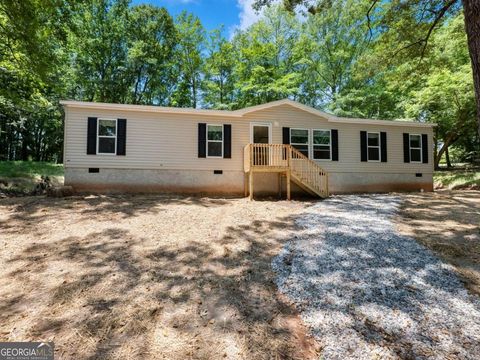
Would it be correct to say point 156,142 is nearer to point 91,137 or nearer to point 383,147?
point 91,137

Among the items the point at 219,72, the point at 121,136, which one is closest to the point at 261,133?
the point at 121,136

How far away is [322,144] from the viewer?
1183 centimetres

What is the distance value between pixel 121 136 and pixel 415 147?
1341 centimetres

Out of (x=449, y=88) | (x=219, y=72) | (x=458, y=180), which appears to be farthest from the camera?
(x=219, y=72)

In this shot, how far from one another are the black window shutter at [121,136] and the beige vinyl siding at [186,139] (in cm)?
14

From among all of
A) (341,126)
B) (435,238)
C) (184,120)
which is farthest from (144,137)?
(435,238)

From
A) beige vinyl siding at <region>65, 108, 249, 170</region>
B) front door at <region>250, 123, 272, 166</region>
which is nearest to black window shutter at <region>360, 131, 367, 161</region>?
front door at <region>250, 123, 272, 166</region>

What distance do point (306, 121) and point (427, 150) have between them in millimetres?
6405

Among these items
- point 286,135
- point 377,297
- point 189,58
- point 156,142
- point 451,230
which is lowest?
point 377,297

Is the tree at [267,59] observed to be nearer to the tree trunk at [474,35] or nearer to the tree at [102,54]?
the tree at [102,54]

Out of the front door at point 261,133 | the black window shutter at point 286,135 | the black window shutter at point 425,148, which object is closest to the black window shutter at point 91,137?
the front door at point 261,133

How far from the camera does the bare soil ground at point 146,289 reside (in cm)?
240

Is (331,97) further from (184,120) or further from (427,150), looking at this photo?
(184,120)

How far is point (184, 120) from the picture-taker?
10609mm
